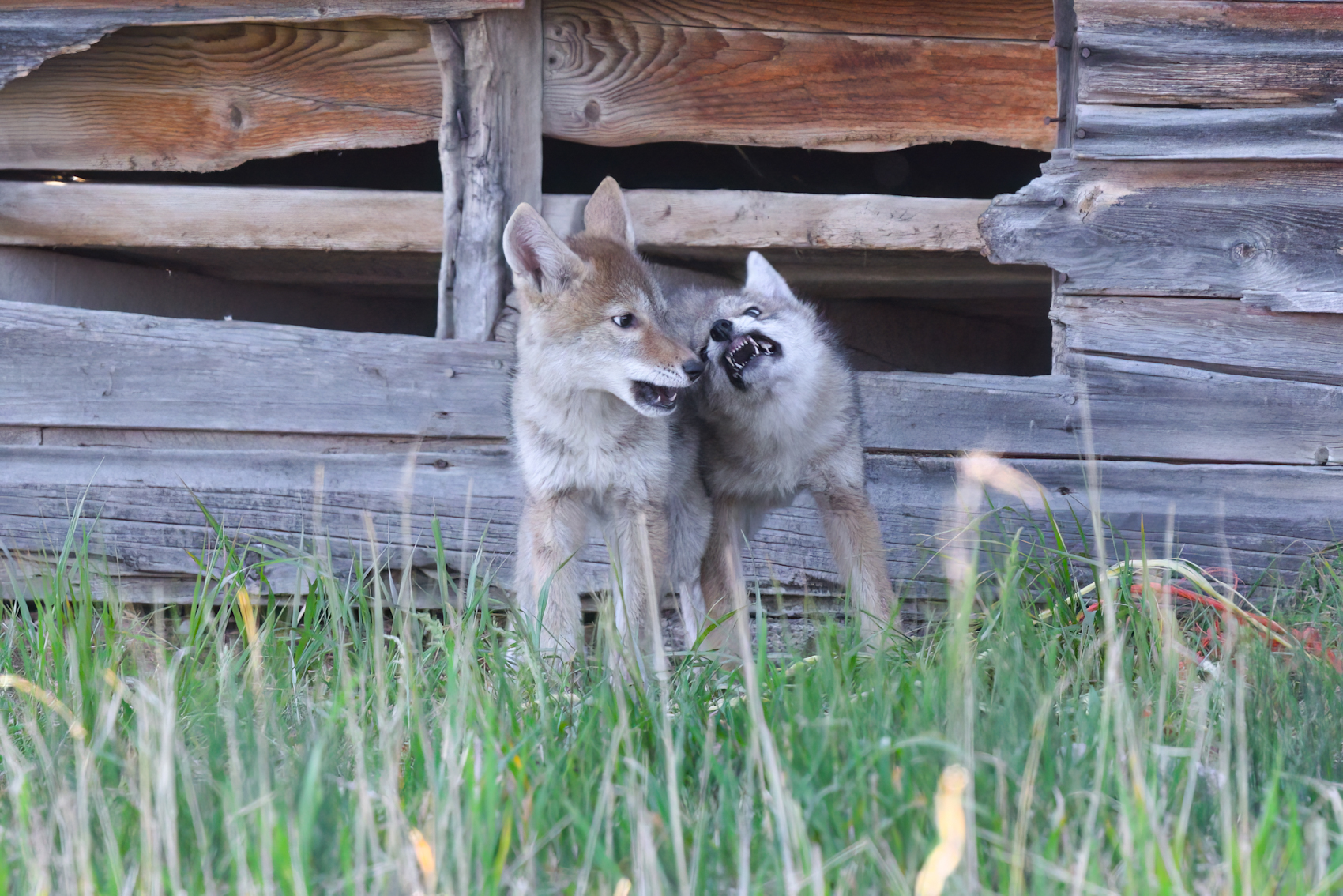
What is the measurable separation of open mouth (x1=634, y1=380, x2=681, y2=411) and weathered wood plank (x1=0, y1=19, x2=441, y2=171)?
2122 millimetres

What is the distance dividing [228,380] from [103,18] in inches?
67.3

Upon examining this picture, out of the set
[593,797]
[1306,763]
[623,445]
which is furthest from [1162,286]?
[593,797]

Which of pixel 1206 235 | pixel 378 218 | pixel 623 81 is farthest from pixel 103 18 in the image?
pixel 1206 235

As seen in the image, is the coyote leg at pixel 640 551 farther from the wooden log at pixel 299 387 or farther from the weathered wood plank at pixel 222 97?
the weathered wood plank at pixel 222 97

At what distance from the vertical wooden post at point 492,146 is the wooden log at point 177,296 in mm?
2073

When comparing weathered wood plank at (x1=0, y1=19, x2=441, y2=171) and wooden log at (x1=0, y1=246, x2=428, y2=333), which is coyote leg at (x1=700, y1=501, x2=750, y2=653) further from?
wooden log at (x1=0, y1=246, x2=428, y2=333)

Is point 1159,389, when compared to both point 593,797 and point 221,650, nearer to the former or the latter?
point 593,797

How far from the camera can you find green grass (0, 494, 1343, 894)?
2018 millimetres

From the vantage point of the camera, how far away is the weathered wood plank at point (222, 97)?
5539mm

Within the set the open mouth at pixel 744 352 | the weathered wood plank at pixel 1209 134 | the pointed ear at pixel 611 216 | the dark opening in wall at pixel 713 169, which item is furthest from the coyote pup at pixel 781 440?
the dark opening in wall at pixel 713 169

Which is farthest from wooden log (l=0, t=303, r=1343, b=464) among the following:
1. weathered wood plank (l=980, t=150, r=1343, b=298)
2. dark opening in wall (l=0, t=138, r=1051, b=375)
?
dark opening in wall (l=0, t=138, r=1051, b=375)

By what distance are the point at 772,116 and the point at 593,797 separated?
3.98m

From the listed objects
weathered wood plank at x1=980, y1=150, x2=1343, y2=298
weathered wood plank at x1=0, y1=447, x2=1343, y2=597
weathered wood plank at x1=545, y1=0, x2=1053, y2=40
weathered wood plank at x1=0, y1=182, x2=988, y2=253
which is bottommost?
weathered wood plank at x1=0, y1=447, x2=1343, y2=597

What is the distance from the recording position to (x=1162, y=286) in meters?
5.02
